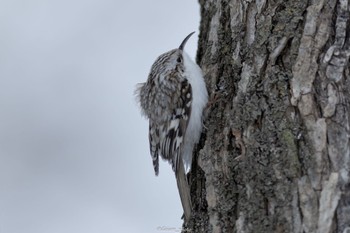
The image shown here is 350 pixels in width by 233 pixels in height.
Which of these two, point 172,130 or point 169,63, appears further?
point 169,63

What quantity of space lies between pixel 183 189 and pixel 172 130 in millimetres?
486

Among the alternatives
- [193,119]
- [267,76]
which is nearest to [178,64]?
[193,119]

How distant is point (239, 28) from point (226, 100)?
0.94 feet

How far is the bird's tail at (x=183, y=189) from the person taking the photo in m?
2.37

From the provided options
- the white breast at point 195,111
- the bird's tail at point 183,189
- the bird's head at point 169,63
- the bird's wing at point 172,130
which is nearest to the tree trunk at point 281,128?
the bird's tail at point 183,189

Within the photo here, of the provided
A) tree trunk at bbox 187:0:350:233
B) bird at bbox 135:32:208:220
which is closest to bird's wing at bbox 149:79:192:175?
bird at bbox 135:32:208:220

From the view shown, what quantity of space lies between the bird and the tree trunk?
10.4 inches

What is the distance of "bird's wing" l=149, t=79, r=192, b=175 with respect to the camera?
2.86 m

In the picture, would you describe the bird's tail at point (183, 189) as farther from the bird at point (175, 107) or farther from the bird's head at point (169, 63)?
the bird's head at point (169, 63)

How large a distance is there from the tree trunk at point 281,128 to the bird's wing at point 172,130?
0.39 metres

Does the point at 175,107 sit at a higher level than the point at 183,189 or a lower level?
higher

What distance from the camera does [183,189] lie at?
8.22ft

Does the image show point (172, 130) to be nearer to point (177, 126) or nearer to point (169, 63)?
point (177, 126)

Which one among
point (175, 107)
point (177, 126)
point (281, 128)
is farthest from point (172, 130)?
point (281, 128)
